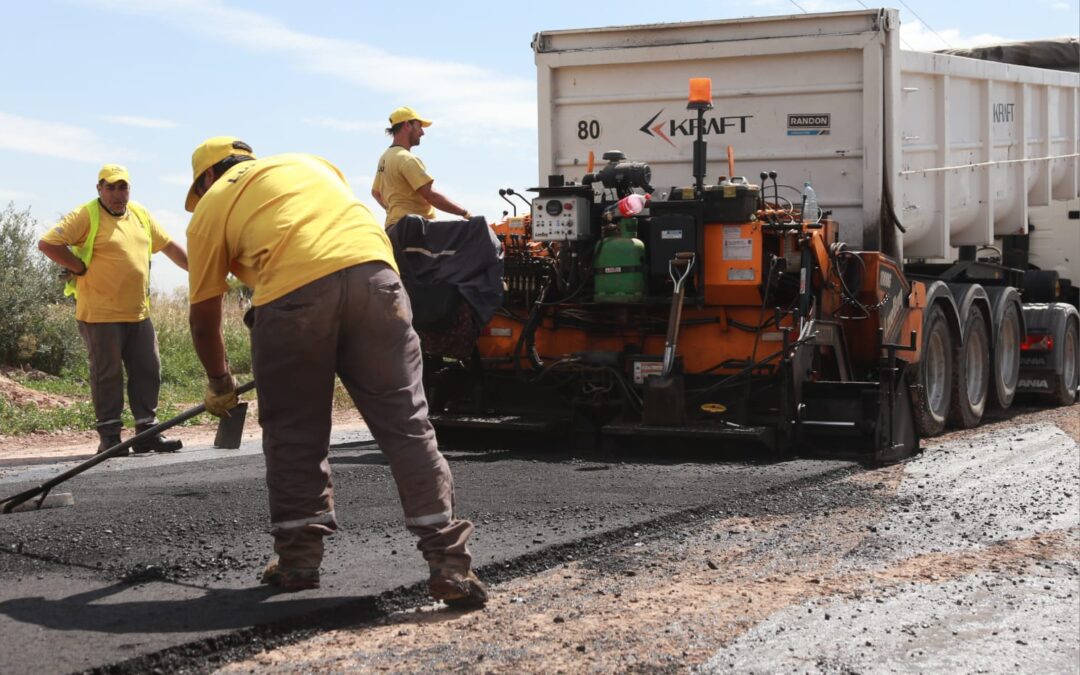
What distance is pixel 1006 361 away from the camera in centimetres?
1102

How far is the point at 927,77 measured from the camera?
393 inches

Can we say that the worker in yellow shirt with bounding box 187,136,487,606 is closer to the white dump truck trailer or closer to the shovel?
the shovel

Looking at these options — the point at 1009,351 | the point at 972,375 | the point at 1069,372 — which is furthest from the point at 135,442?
the point at 1069,372

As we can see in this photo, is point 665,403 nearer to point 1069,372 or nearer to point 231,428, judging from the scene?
point 231,428

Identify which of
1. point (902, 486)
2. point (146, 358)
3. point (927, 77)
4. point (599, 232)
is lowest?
point (902, 486)

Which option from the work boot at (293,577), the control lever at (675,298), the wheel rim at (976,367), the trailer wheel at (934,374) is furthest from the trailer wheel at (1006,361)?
the work boot at (293,577)

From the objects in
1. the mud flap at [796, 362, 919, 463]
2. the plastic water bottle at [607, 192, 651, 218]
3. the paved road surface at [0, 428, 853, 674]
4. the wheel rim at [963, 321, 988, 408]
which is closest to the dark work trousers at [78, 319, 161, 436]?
the paved road surface at [0, 428, 853, 674]

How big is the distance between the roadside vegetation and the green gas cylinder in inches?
165

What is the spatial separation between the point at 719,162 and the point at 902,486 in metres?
3.43

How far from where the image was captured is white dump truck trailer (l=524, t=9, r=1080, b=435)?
30.0 feet

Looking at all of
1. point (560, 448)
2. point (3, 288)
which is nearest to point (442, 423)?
point (560, 448)

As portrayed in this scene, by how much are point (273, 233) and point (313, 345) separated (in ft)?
1.22

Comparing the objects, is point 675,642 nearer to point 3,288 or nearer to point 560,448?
point 560,448

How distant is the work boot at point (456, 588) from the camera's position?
4.17 m
